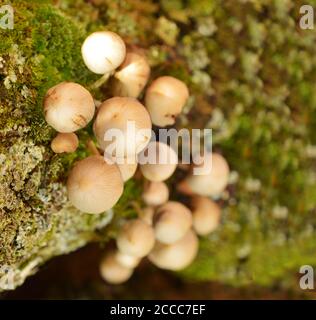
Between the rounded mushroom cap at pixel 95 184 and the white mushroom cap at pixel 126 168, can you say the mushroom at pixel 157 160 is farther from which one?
the rounded mushroom cap at pixel 95 184

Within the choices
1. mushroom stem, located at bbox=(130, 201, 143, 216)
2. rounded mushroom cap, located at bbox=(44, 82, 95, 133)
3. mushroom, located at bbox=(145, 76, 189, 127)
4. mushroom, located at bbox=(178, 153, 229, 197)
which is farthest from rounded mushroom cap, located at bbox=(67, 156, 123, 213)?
mushroom, located at bbox=(178, 153, 229, 197)

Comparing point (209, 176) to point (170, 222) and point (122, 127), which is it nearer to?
point (170, 222)

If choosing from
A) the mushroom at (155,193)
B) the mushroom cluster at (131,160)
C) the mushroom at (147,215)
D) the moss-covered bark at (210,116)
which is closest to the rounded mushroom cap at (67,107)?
the mushroom cluster at (131,160)

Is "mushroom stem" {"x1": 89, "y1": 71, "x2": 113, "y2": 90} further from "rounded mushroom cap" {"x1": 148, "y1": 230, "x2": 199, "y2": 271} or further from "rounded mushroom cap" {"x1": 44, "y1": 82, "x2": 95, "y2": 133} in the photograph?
"rounded mushroom cap" {"x1": 148, "y1": 230, "x2": 199, "y2": 271}

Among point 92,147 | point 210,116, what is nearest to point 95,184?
point 92,147
